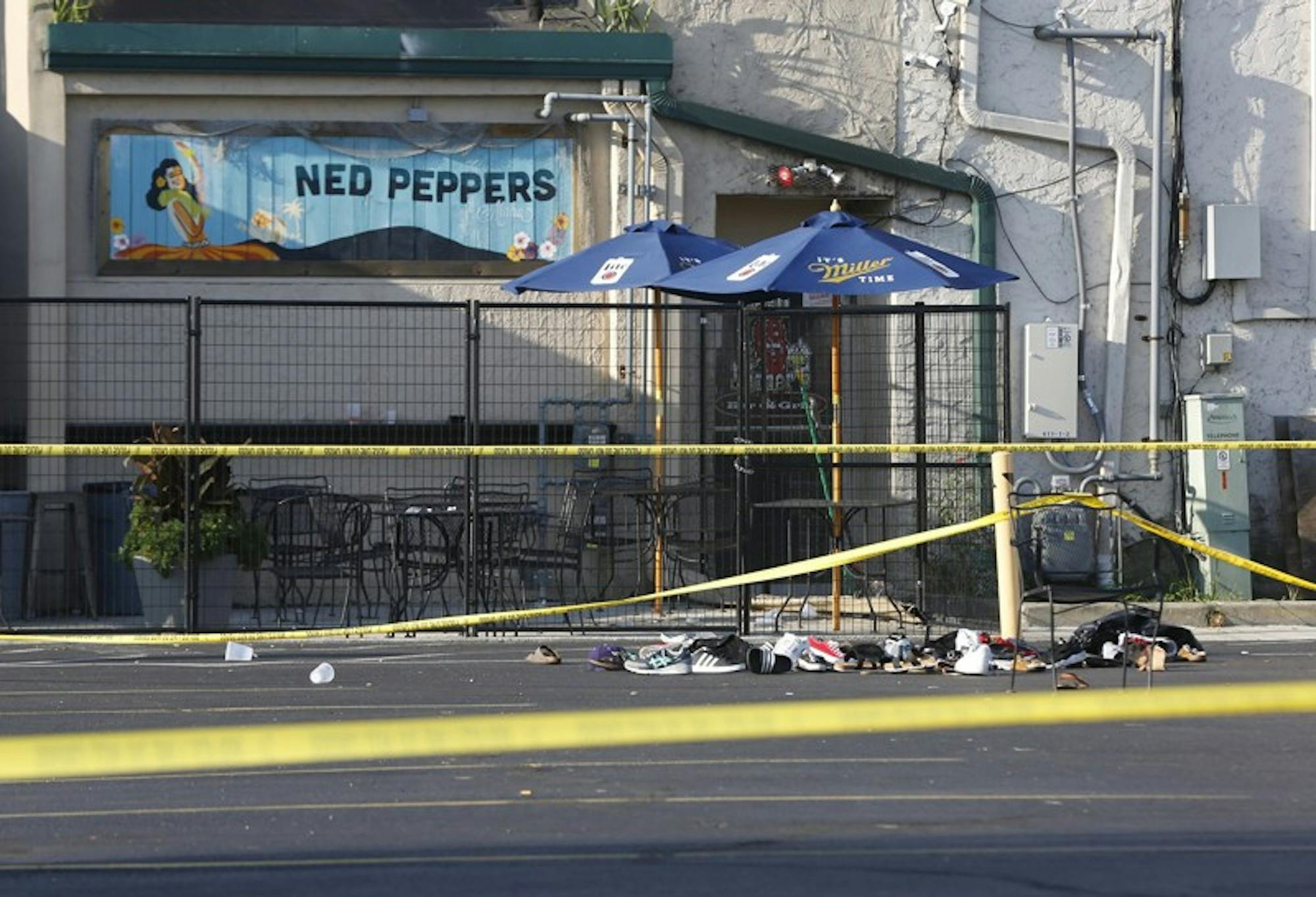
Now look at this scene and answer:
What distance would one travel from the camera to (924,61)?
17.0 m

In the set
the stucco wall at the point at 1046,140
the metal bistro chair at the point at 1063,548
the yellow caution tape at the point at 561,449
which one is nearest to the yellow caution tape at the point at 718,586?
the yellow caution tape at the point at 561,449

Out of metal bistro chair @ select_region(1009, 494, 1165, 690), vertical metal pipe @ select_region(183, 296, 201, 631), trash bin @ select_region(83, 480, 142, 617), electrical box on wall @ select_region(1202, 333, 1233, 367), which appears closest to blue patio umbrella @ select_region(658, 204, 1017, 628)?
metal bistro chair @ select_region(1009, 494, 1165, 690)

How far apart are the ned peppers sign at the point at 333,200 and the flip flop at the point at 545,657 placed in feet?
16.5

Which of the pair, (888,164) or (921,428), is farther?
(888,164)

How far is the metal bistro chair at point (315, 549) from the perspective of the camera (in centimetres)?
1466

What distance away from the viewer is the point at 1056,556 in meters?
16.8

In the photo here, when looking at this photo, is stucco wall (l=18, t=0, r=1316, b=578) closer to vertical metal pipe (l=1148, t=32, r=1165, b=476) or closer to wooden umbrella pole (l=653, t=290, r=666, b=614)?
vertical metal pipe (l=1148, t=32, r=1165, b=476)

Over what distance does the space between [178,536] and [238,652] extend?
67.0 inches

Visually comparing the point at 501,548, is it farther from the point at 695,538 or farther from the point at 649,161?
the point at 649,161

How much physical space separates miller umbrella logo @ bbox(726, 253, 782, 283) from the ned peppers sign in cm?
299

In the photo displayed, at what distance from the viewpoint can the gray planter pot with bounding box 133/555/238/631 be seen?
14.3 metres

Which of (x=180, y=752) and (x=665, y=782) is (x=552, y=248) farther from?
(x=180, y=752)

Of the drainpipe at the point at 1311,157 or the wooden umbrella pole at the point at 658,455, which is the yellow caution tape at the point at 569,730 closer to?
the wooden umbrella pole at the point at 658,455

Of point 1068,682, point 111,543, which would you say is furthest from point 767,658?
point 111,543
